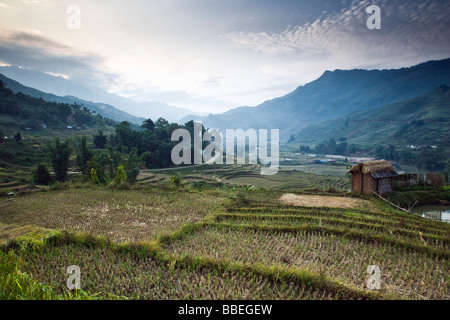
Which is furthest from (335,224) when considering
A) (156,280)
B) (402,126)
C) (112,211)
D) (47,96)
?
(47,96)

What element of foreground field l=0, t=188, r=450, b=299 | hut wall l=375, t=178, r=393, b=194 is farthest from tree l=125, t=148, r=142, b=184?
hut wall l=375, t=178, r=393, b=194

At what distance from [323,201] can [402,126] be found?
9246cm

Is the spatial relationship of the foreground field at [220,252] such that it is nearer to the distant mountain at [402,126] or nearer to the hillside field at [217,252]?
the hillside field at [217,252]

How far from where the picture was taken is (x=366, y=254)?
6535mm

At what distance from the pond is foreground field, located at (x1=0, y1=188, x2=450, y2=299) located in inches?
153

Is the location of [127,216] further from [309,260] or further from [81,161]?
[81,161]

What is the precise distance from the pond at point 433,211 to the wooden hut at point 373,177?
1.96 m

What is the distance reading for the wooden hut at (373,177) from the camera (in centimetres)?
1502

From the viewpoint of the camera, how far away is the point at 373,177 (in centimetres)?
1483

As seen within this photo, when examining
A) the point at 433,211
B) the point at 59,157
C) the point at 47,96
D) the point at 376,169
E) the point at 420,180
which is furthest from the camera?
the point at 47,96

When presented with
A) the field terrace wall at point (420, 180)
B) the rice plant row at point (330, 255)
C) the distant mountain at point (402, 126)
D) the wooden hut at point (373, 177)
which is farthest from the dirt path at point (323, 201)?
the distant mountain at point (402, 126)

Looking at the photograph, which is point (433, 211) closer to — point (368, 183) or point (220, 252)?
point (368, 183)

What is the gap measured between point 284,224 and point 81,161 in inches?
915
